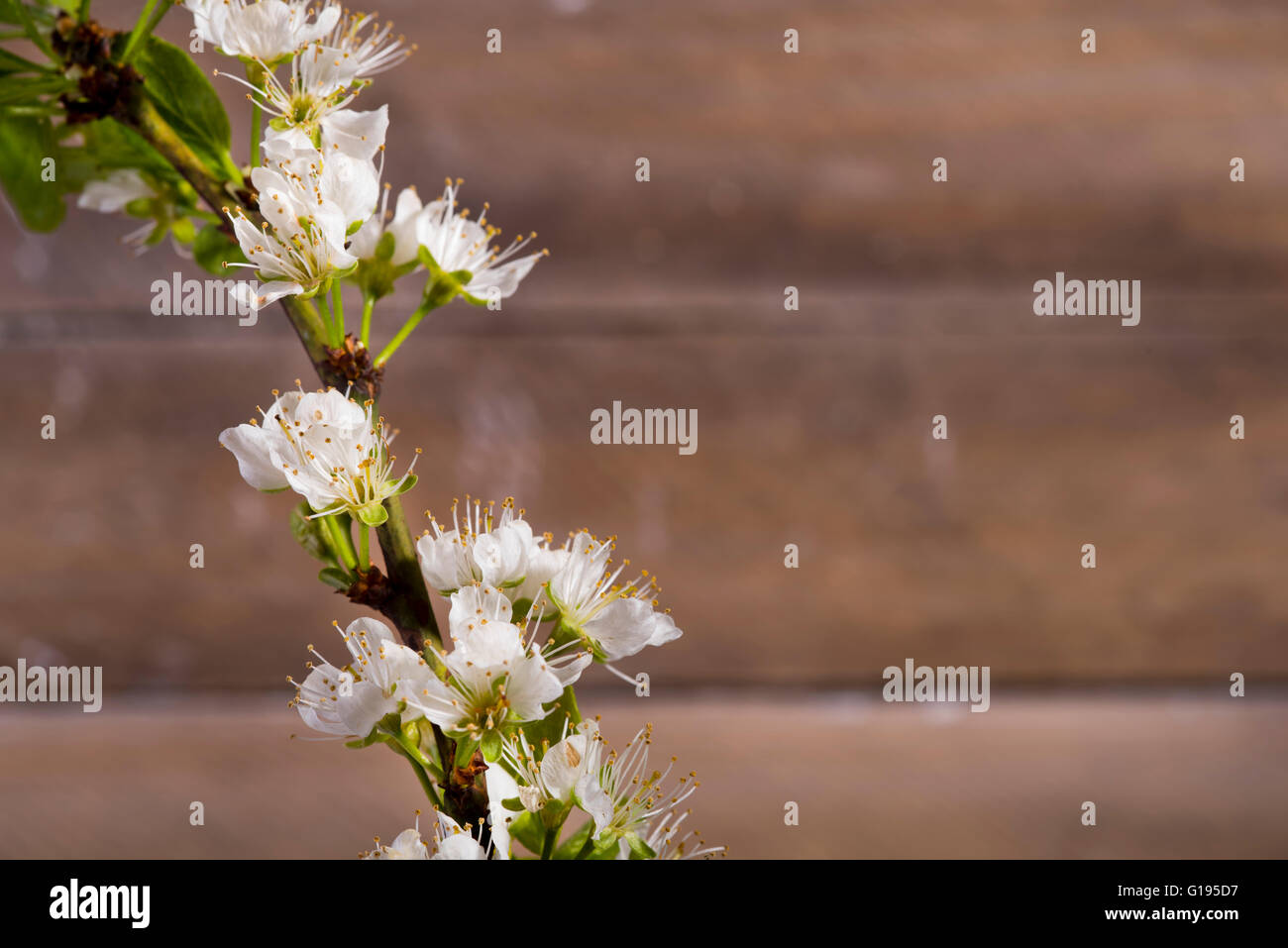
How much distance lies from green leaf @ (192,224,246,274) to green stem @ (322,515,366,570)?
107 millimetres

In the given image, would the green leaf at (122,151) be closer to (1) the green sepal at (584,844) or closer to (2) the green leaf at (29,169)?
(2) the green leaf at (29,169)

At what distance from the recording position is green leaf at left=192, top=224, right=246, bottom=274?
31cm

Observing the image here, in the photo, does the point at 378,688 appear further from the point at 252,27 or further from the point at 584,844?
the point at 252,27

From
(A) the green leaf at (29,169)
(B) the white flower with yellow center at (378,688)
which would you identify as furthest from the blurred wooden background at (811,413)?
(B) the white flower with yellow center at (378,688)

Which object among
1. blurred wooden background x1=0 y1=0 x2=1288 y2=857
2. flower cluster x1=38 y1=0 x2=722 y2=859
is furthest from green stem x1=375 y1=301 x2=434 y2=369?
blurred wooden background x1=0 y1=0 x2=1288 y2=857

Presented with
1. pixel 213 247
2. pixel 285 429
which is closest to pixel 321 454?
pixel 285 429

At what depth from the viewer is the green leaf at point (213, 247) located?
308 millimetres

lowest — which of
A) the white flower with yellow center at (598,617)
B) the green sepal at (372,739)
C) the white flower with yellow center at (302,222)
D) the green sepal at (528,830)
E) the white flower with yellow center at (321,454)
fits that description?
the green sepal at (528,830)

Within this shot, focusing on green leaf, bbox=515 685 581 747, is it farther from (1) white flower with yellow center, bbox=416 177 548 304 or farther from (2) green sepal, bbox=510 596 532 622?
(1) white flower with yellow center, bbox=416 177 548 304

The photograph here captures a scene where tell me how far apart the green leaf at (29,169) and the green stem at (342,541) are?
19 centimetres

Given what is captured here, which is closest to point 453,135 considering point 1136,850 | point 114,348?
point 114,348

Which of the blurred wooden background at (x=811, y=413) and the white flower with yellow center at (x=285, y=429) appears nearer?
the white flower with yellow center at (x=285, y=429)
